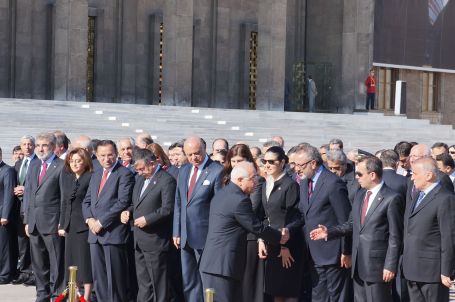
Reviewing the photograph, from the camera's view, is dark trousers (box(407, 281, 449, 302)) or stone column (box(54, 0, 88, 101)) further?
stone column (box(54, 0, 88, 101))

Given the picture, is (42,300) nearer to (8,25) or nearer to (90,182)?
(90,182)

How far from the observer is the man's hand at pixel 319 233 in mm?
10420

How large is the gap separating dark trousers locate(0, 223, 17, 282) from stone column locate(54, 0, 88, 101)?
47.1ft

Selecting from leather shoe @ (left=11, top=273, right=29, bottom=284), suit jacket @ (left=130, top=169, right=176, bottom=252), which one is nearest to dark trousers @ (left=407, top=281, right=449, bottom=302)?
suit jacket @ (left=130, top=169, right=176, bottom=252)

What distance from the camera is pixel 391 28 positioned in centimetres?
3662

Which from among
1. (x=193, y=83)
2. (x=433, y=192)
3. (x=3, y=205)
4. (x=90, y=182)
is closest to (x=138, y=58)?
(x=193, y=83)

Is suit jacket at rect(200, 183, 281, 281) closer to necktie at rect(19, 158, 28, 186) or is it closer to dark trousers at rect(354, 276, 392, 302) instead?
dark trousers at rect(354, 276, 392, 302)

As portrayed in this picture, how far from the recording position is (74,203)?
12492 mm

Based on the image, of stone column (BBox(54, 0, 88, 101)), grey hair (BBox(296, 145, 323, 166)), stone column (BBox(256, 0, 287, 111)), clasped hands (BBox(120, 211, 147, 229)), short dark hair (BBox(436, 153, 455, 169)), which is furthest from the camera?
stone column (BBox(256, 0, 287, 111))

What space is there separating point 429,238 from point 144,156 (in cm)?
344

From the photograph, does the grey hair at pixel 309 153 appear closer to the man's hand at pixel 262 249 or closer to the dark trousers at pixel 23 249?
the man's hand at pixel 262 249

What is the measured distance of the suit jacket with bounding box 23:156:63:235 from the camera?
42.1 feet

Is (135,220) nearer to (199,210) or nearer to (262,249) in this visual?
(199,210)

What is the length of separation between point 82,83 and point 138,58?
15.1ft
